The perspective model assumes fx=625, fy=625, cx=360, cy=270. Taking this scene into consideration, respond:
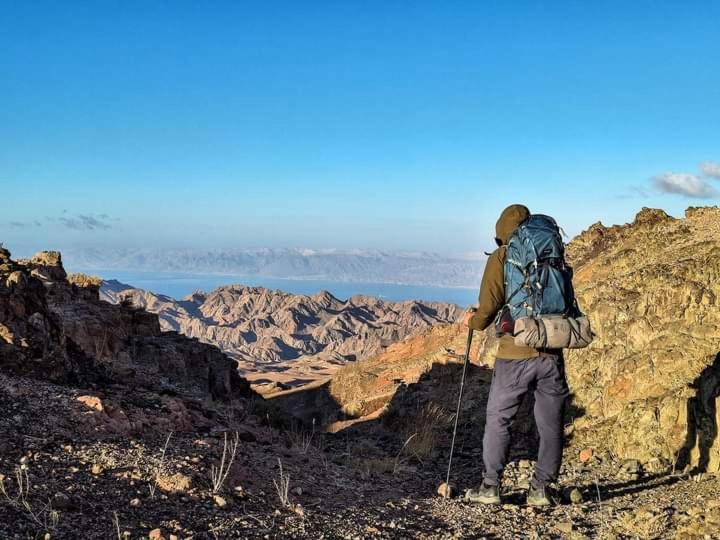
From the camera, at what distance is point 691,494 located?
574cm

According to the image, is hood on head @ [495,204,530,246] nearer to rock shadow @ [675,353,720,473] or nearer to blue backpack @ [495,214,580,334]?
blue backpack @ [495,214,580,334]

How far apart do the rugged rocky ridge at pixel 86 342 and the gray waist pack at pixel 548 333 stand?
5.38 m

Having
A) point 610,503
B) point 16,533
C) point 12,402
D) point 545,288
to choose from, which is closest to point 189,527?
point 16,533

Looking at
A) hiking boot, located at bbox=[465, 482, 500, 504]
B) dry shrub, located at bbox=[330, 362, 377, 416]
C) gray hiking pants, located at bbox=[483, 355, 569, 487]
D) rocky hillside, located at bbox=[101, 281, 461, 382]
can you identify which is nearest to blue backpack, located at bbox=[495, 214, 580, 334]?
gray hiking pants, located at bbox=[483, 355, 569, 487]

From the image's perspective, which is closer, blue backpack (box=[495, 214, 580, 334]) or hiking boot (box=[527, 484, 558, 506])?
blue backpack (box=[495, 214, 580, 334])

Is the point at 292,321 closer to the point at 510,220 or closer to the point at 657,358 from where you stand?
the point at 657,358

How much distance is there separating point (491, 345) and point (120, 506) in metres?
12.1

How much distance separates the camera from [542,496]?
562 cm

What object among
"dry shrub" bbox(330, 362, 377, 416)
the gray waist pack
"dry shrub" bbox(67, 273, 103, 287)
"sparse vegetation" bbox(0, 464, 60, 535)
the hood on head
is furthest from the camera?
"dry shrub" bbox(330, 362, 377, 416)

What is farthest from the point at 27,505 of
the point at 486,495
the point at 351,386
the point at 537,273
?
the point at 351,386

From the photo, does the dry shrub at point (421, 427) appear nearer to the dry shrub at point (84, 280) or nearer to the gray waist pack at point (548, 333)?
the gray waist pack at point (548, 333)

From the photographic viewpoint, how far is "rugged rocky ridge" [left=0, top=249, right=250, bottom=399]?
7.44 m

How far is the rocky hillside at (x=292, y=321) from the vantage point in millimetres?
78625

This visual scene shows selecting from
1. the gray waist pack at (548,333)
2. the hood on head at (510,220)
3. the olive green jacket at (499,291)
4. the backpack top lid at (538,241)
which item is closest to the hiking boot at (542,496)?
the olive green jacket at (499,291)
